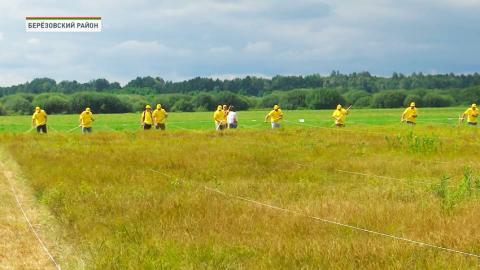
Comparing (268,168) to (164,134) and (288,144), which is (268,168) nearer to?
(288,144)

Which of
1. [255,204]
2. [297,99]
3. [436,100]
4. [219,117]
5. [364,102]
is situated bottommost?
[364,102]

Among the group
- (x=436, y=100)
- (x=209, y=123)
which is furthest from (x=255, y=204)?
(x=436, y=100)

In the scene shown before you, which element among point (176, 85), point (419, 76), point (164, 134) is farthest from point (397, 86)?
point (164, 134)

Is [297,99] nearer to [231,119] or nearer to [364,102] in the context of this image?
[364,102]

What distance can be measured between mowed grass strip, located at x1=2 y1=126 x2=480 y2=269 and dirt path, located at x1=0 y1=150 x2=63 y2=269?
280 mm

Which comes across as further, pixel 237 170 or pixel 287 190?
pixel 237 170

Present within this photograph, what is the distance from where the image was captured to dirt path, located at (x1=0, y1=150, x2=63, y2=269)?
24.1 ft

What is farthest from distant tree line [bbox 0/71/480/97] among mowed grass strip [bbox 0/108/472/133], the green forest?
mowed grass strip [bbox 0/108/472/133]

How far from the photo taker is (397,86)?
169m

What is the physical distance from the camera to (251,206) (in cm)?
977

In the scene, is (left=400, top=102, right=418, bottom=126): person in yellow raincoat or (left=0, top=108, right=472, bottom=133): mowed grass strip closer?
(left=400, top=102, right=418, bottom=126): person in yellow raincoat

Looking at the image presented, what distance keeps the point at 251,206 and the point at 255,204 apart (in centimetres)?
27

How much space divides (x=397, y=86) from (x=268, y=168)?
160 m

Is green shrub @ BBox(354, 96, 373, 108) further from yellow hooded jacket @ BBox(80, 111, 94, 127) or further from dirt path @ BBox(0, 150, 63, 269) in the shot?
dirt path @ BBox(0, 150, 63, 269)
